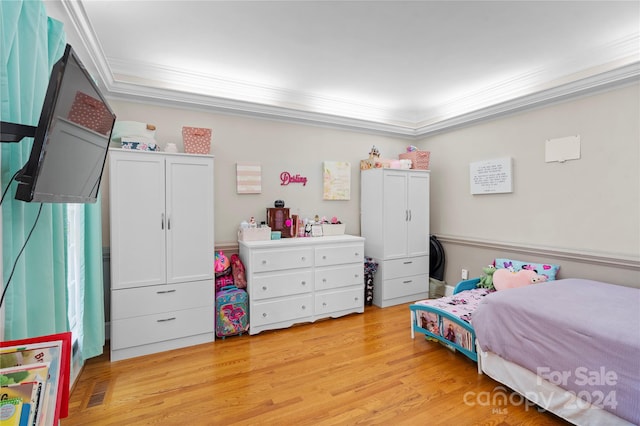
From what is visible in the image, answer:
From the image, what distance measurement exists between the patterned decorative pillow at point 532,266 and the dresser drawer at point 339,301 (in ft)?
5.37

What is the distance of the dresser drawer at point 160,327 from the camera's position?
2.71m

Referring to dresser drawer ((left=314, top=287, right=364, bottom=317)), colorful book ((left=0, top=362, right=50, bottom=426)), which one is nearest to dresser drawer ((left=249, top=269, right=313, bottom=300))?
dresser drawer ((left=314, top=287, right=364, bottom=317))

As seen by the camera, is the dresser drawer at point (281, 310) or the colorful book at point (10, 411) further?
the dresser drawer at point (281, 310)

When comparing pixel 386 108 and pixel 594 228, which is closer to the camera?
pixel 594 228

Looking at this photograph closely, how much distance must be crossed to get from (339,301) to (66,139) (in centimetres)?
302

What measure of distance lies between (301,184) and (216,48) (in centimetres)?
179

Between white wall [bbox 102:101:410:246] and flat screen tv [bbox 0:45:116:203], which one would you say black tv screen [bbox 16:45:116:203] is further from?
white wall [bbox 102:101:410:246]

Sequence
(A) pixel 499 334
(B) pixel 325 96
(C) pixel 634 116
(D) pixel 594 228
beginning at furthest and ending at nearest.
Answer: (B) pixel 325 96
(D) pixel 594 228
(C) pixel 634 116
(A) pixel 499 334

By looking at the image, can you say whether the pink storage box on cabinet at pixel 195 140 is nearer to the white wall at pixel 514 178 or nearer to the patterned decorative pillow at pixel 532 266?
the white wall at pixel 514 178

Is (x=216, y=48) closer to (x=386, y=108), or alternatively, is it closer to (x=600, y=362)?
(x=386, y=108)

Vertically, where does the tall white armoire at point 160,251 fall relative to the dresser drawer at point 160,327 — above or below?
above

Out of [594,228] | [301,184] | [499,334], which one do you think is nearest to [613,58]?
[594,228]

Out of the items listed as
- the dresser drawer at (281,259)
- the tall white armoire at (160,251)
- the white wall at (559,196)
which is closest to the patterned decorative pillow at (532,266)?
the white wall at (559,196)

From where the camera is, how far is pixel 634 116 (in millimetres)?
2680
